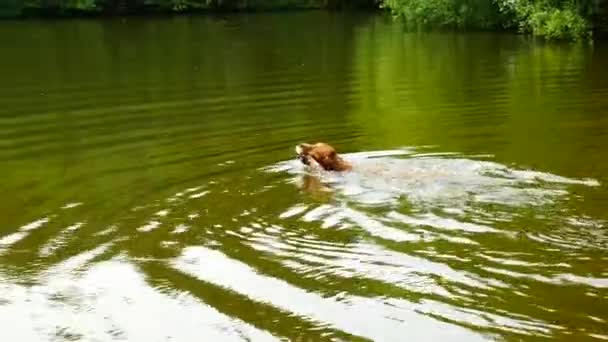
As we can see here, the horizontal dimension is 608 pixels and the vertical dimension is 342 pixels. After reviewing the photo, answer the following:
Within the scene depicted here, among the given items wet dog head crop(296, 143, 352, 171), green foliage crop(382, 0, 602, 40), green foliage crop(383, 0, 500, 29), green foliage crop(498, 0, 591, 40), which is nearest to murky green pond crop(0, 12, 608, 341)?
wet dog head crop(296, 143, 352, 171)

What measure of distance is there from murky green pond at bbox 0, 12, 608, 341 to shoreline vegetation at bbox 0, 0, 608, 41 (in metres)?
11.7

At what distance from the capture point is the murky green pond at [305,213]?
23.1ft

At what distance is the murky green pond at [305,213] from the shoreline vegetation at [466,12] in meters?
11.7

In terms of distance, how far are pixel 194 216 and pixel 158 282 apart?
2.21m

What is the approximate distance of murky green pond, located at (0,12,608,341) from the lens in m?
7.05

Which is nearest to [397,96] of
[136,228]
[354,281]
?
[136,228]

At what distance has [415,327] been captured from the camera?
6.69 meters

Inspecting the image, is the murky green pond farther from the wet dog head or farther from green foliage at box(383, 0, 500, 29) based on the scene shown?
green foliage at box(383, 0, 500, 29)

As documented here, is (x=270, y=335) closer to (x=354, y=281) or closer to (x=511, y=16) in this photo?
(x=354, y=281)

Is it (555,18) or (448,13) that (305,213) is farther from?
(448,13)

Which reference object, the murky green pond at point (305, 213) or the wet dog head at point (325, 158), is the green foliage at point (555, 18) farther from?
the wet dog head at point (325, 158)

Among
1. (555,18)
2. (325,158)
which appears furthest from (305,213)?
(555,18)

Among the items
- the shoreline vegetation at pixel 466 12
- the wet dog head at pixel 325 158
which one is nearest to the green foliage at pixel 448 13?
the shoreline vegetation at pixel 466 12

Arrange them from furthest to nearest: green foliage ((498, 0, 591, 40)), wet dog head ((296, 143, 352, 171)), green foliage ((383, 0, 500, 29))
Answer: green foliage ((383, 0, 500, 29))
green foliage ((498, 0, 591, 40))
wet dog head ((296, 143, 352, 171))
